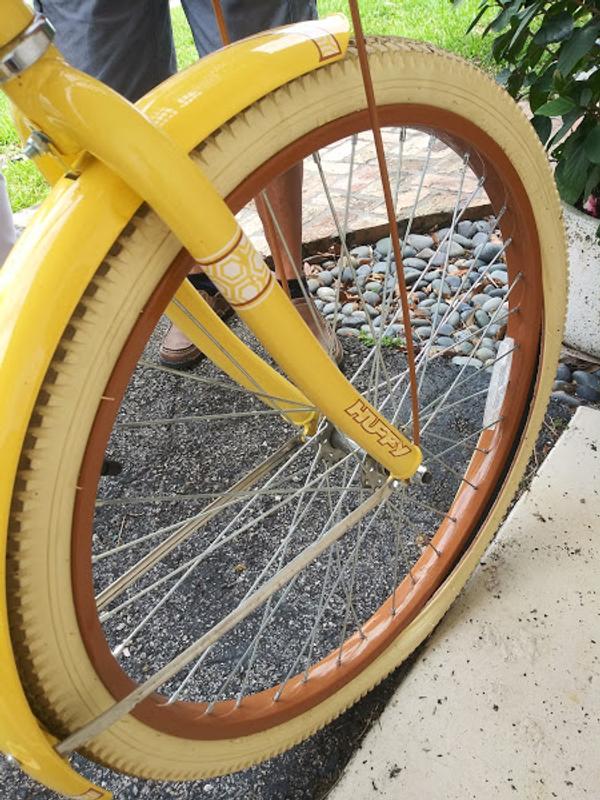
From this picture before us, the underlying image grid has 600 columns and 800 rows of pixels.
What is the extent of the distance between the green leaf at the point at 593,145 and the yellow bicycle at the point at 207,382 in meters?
0.38

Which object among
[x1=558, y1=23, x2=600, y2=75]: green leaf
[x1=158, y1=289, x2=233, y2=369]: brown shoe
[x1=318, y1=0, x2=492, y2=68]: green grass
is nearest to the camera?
[x1=558, y1=23, x2=600, y2=75]: green leaf

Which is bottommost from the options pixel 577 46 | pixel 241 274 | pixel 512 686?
pixel 512 686

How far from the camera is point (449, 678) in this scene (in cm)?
102

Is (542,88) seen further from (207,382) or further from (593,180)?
(207,382)

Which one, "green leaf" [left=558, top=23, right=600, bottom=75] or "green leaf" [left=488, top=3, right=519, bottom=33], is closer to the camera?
"green leaf" [left=558, top=23, right=600, bottom=75]

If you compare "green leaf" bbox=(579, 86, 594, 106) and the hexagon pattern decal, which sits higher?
Answer: the hexagon pattern decal

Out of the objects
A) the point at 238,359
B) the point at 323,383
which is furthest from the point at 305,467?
the point at 323,383

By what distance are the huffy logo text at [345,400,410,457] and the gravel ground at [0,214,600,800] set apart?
18cm

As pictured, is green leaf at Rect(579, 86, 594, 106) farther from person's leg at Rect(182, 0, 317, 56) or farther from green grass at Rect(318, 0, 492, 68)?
green grass at Rect(318, 0, 492, 68)

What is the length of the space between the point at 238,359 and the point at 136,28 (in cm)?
77

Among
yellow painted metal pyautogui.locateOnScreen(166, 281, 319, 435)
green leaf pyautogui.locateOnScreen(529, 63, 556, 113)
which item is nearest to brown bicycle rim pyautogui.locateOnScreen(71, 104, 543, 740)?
yellow painted metal pyautogui.locateOnScreen(166, 281, 319, 435)

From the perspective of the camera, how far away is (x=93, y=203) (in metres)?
0.53

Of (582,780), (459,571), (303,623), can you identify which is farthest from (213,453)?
(582,780)

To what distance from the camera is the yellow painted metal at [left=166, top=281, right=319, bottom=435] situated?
829mm
